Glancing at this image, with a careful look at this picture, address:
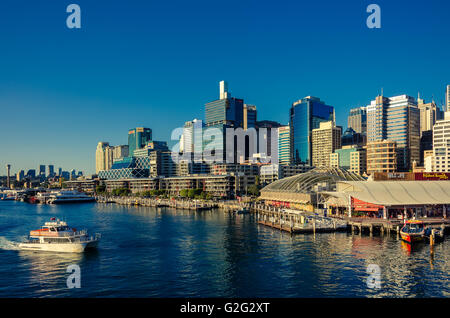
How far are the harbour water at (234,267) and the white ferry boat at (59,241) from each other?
4.93 ft

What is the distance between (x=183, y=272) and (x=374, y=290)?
2051 cm

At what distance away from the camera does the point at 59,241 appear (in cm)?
5516

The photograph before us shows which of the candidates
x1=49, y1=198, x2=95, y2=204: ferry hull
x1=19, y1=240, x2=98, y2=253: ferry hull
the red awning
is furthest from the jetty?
x1=19, y1=240, x2=98, y2=253: ferry hull

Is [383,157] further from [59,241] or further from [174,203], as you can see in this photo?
[59,241]

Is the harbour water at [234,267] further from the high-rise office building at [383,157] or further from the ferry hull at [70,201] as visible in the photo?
the ferry hull at [70,201]

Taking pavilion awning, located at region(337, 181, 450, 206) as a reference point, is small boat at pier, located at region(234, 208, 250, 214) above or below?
below

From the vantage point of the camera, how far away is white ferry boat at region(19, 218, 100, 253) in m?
54.4

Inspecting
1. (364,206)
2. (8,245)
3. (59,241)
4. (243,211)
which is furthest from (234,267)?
(243,211)

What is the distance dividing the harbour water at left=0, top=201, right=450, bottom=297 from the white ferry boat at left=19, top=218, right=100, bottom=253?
1503mm

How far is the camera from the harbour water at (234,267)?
3675 centimetres

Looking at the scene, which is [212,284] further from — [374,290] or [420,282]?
[420,282]

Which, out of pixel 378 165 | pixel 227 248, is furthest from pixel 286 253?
pixel 378 165

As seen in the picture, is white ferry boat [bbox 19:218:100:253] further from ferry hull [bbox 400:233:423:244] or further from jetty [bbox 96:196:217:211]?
jetty [bbox 96:196:217:211]
